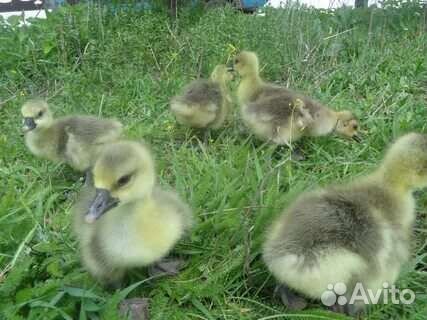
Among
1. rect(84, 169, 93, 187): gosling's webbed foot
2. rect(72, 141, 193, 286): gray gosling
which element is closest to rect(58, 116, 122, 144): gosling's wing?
rect(84, 169, 93, 187): gosling's webbed foot

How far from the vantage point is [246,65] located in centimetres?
280

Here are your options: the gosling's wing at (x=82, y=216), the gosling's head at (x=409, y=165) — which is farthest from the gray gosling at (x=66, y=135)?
the gosling's head at (x=409, y=165)

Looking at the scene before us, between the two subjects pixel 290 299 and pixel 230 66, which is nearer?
pixel 290 299

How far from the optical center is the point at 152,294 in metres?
1.67

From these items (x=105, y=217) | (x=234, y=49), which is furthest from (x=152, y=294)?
(x=234, y=49)

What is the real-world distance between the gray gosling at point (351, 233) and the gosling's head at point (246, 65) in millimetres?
1229

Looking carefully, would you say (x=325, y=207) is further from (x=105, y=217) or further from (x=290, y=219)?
(x=105, y=217)

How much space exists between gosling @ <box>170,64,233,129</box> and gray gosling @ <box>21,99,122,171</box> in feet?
1.11

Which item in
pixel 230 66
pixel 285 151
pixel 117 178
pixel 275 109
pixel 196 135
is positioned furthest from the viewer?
pixel 230 66

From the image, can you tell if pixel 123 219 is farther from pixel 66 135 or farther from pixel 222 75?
pixel 222 75

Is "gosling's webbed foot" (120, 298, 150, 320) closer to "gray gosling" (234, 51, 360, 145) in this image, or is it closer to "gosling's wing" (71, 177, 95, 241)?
"gosling's wing" (71, 177, 95, 241)

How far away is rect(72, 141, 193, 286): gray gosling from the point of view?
4.78 ft

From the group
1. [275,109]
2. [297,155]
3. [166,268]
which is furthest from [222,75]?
[166,268]

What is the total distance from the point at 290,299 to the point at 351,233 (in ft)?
0.96
